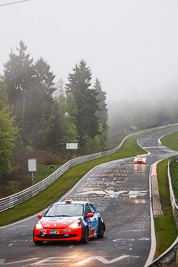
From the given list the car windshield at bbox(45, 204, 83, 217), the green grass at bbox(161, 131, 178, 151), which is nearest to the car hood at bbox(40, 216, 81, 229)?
the car windshield at bbox(45, 204, 83, 217)

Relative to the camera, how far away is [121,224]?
19.7 meters

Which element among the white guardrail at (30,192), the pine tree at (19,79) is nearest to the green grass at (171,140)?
the pine tree at (19,79)

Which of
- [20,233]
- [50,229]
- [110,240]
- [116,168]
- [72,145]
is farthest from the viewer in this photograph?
[72,145]

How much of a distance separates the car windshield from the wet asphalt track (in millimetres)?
1097

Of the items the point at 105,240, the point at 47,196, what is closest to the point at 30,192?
the point at 47,196

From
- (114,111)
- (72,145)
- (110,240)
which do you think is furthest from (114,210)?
(114,111)

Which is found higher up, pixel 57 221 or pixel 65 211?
pixel 65 211

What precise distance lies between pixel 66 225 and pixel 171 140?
94683 millimetres

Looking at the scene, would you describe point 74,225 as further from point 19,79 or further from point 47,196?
point 19,79

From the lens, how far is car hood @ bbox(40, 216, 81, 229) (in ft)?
43.3

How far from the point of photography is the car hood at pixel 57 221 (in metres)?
13.2

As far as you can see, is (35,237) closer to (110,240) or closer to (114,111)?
(110,240)

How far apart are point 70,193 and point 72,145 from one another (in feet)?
85.2

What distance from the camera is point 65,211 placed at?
14.5 meters
